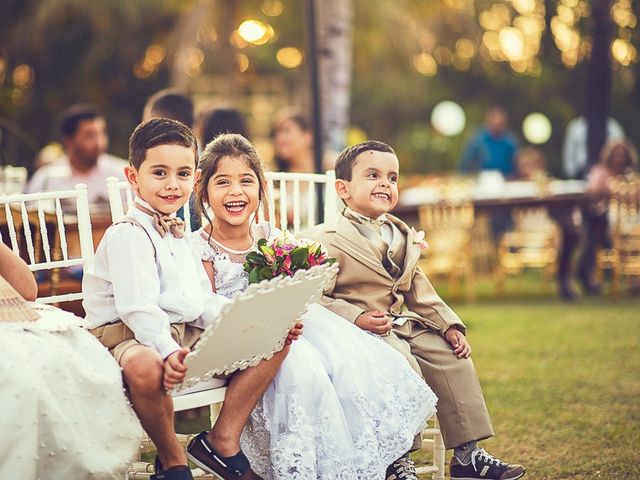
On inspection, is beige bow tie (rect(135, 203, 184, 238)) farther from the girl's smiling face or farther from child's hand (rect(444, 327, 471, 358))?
child's hand (rect(444, 327, 471, 358))

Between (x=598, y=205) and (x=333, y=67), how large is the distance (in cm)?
272

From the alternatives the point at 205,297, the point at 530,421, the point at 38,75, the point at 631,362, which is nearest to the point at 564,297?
the point at 631,362

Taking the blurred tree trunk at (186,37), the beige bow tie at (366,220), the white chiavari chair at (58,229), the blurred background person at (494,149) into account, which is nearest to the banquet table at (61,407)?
the white chiavari chair at (58,229)

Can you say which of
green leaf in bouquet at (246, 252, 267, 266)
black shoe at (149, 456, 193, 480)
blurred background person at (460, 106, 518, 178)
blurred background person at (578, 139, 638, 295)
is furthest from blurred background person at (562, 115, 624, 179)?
black shoe at (149, 456, 193, 480)

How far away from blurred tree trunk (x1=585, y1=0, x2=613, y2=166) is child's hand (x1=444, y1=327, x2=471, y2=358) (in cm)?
735

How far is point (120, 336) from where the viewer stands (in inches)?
127

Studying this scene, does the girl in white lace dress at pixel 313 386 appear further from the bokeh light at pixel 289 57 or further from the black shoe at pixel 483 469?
the bokeh light at pixel 289 57

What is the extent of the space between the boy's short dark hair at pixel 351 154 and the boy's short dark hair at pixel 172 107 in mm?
1440

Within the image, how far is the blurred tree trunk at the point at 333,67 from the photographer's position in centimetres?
867

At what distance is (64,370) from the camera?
2.93 meters

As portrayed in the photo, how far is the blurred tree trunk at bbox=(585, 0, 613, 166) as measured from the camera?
1077 centimetres

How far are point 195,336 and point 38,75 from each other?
15.8 metres

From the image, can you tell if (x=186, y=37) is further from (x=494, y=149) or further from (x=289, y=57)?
(x=289, y=57)

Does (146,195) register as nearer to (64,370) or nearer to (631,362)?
(64,370)
